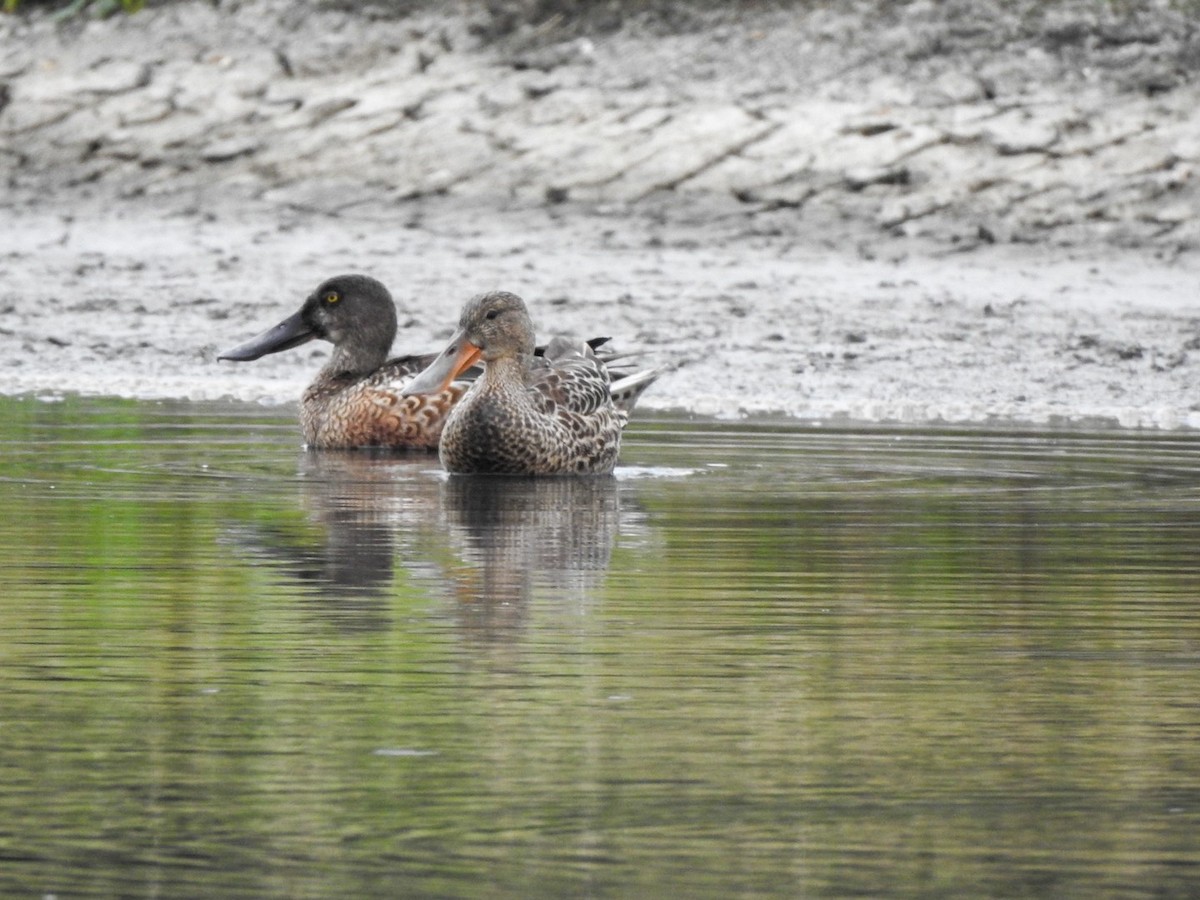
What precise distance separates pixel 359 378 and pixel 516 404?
2.22 meters

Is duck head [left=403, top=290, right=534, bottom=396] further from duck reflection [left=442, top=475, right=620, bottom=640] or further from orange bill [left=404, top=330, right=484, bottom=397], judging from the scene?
duck reflection [left=442, top=475, right=620, bottom=640]

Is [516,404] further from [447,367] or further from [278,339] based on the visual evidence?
[278,339]

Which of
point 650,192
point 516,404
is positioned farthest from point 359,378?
point 650,192

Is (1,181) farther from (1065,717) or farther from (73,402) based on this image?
(1065,717)

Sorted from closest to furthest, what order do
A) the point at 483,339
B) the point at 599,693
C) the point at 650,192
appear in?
the point at 599,693 < the point at 483,339 < the point at 650,192

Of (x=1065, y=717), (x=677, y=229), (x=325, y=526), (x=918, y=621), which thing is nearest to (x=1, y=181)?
(x=677, y=229)

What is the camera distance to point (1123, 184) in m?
17.3

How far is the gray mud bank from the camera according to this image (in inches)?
583

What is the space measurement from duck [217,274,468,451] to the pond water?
84.0 inches

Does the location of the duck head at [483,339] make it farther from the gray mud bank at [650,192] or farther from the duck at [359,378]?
the gray mud bank at [650,192]

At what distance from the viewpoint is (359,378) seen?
12.1 m

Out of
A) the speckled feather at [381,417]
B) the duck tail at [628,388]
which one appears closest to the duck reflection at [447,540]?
the speckled feather at [381,417]

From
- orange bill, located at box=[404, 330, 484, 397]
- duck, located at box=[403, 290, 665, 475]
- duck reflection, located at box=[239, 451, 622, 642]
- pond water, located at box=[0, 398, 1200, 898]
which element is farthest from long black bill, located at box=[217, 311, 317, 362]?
pond water, located at box=[0, 398, 1200, 898]

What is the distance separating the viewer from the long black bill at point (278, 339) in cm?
1252
